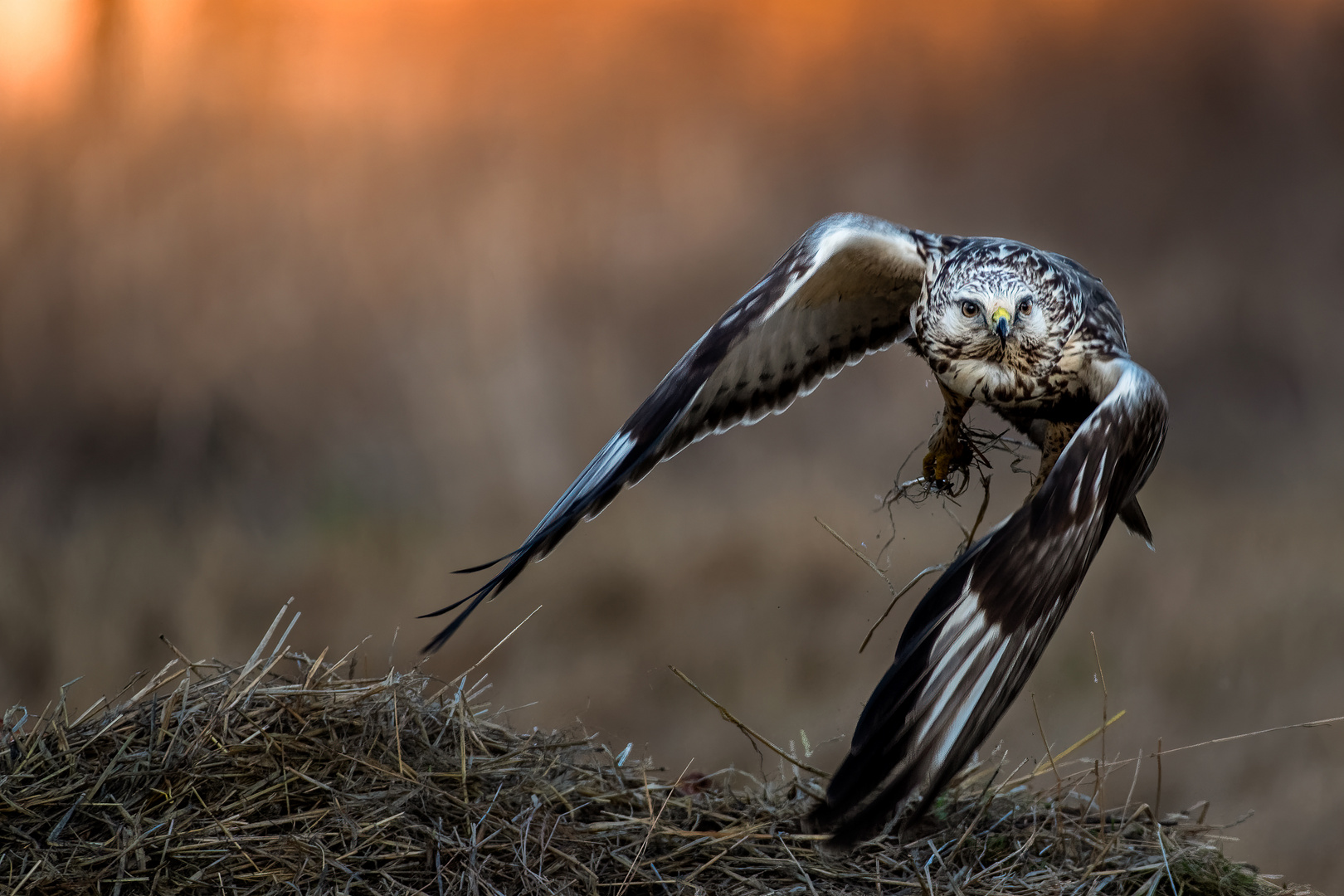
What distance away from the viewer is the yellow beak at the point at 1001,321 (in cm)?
150

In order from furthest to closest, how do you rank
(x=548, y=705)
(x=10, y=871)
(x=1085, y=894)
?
(x=548, y=705), (x=1085, y=894), (x=10, y=871)

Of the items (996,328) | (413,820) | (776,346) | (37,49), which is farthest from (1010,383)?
(37,49)

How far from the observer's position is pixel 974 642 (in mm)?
1021

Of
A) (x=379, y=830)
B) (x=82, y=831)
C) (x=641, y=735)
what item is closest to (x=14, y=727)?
(x=82, y=831)

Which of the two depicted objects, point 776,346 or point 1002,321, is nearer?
point 1002,321

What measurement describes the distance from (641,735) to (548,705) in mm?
340

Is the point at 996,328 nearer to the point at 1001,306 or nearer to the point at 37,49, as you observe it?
the point at 1001,306

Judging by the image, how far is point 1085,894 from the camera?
1.42 m

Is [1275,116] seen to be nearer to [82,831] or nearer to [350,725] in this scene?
[350,725]

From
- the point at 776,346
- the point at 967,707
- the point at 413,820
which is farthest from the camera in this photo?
the point at 776,346

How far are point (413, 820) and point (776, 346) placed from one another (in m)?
1.09

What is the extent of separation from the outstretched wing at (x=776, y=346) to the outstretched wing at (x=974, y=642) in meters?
0.57

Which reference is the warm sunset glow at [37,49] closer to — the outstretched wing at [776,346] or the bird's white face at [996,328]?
the outstretched wing at [776,346]

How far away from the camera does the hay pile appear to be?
1.25m
